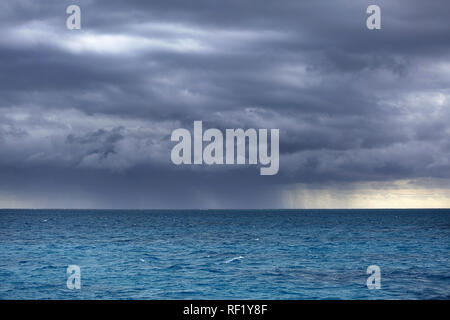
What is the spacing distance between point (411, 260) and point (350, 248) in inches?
783

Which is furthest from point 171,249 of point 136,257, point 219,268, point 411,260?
point 411,260

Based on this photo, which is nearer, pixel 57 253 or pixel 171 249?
pixel 57 253

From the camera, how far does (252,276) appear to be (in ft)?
155

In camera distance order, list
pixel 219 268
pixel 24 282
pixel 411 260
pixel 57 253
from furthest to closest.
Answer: pixel 57 253, pixel 411 260, pixel 219 268, pixel 24 282

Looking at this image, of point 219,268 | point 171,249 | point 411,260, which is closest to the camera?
point 219,268

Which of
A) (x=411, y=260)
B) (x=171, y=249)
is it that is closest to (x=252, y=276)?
(x=411, y=260)

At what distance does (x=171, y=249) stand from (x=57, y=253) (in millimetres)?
17610

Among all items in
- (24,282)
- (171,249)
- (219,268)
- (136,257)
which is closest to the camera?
(24,282)
